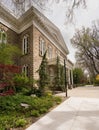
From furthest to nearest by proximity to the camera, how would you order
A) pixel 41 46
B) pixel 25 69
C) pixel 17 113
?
1. pixel 41 46
2. pixel 25 69
3. pixel 17 113

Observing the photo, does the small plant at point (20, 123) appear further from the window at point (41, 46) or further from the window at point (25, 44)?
the window at point (41, 46)

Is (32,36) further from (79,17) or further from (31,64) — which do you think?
(79,17)

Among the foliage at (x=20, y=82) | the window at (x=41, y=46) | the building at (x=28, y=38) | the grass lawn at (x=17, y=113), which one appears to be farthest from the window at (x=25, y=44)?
the grass lawn at (x=17, y=113)

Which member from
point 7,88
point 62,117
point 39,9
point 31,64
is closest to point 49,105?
point 62,117

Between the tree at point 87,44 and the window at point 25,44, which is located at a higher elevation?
the tree at point 87,44

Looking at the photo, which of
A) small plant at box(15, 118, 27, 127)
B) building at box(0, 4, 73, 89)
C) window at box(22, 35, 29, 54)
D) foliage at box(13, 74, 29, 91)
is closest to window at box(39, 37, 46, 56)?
building at box(0, 4, 73, 89)

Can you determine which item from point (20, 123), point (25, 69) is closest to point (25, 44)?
point (25, 69)

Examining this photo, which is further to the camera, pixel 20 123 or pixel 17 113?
pixel 17 113

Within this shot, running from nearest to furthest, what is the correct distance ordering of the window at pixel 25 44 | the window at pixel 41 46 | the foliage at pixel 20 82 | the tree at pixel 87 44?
the foliage at pixel 20 82 < the window at pixel 25 44 < the window at pixel 41 46 < the tree at pixel 87 44

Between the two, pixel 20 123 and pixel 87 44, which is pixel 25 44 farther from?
pixel 87 44

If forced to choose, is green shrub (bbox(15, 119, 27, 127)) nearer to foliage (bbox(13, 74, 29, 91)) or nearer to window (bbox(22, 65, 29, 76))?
foliage (bbox(13, 74, 29, 91))

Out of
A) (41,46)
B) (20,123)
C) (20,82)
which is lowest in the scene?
(20,123)

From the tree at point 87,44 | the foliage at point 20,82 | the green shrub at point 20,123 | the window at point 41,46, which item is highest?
the tree at point 87,44

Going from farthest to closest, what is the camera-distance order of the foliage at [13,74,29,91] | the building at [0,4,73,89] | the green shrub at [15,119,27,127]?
the building at [0,4,73,89]
the foliage at [13,74,29,91]
the green shrub at [15,119,27,127]
